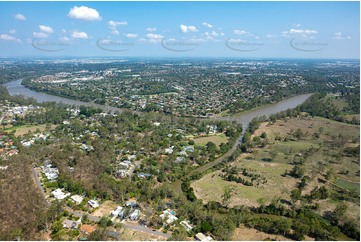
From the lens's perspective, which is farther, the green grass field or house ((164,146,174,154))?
house ((164,146,174,154))

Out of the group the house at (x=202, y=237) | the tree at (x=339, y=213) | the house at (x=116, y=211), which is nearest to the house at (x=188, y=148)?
the house at (x=116, y=211)

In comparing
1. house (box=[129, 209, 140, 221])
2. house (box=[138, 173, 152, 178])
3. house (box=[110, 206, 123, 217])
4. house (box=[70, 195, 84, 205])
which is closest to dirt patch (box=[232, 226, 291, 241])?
house (box=[129, 209, 140, 221])

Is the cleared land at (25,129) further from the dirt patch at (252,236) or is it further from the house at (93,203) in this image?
the dirt patch at (252,236)

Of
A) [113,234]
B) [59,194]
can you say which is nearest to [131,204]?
[113,234]

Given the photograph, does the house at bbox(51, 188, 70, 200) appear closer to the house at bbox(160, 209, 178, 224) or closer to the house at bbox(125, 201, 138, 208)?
the house at bbox(125, 201, 138, 208)

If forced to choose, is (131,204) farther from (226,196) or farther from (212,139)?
(212,139)

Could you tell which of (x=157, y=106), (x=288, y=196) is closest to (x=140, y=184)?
(x=288, y=196)
